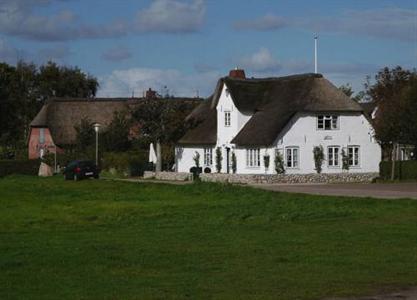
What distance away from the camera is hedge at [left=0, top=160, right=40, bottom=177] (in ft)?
270

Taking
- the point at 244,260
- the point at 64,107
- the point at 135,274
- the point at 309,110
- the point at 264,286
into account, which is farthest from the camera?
the point at 64,107

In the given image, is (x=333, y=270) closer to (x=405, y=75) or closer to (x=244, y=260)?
(x=244, y=260)

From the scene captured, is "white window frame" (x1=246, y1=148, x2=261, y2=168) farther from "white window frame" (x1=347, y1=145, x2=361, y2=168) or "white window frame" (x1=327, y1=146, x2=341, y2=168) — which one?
"white window frame" (x1=347, y1=145, x2=361, y2=168)

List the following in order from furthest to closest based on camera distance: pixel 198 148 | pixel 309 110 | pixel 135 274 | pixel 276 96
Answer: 1. pixel 198 148
2. pixel 276 96
3. pixel 309 110
4. pixel 135 274

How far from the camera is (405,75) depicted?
7856 centimetres

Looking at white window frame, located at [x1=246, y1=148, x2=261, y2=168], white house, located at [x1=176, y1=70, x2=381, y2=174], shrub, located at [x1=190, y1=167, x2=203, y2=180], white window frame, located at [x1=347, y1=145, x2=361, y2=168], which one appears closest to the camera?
shrub, located at [x1=190, y1=167, x2=203, y2=180]

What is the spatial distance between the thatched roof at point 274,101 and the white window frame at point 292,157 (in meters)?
1.75

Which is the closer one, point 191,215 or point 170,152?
point 191,215

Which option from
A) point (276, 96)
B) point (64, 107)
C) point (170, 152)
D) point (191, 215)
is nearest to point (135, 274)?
point (191, 215)

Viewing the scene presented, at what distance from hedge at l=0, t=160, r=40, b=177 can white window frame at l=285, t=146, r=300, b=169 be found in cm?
2669

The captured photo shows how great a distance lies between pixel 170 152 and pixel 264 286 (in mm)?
65170

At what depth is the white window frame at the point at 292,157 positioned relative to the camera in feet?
217

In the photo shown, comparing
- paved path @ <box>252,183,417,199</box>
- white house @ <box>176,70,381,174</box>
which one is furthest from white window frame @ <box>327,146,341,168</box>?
paved path @ <box>252,183,417,199</box>

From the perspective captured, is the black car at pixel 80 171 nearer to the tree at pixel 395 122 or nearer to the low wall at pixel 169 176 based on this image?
the low wall at pixel 169 176
